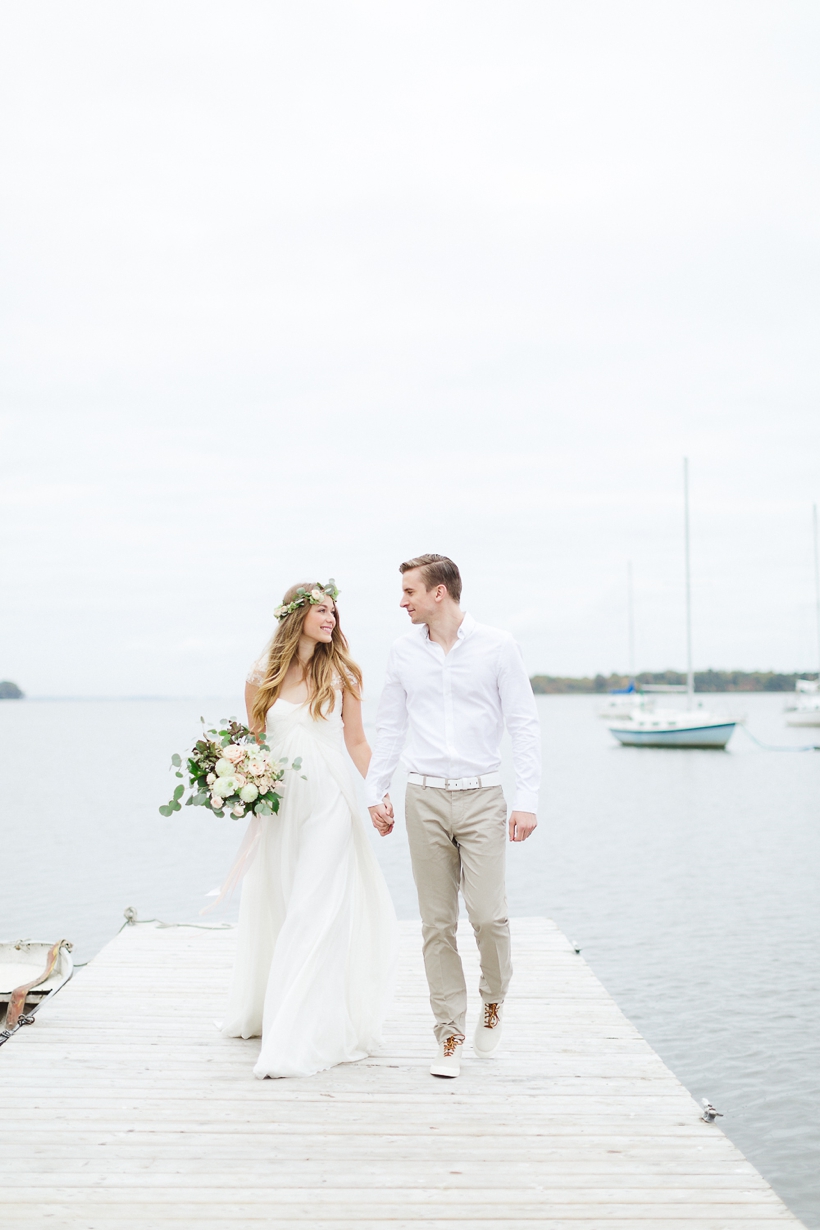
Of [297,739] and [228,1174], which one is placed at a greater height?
[297,739]

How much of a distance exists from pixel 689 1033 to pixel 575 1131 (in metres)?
5.20

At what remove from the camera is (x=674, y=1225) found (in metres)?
3.00

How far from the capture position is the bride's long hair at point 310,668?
4.59 metres

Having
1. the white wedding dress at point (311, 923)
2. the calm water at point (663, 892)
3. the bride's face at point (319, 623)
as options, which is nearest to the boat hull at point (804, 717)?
the calm water at point (663, 892)

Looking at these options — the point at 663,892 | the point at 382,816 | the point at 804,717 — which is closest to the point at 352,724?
the point at 382,816

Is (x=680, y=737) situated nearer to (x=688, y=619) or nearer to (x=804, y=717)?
(x=688, y=619)

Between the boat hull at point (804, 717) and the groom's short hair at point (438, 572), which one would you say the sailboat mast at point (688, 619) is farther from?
the groom's short hair at point (438, 572)

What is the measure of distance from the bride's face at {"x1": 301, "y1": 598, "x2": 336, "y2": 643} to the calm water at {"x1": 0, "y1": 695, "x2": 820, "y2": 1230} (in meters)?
3.84

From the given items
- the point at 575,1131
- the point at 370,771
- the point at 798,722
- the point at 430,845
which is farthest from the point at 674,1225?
the point at 798,722

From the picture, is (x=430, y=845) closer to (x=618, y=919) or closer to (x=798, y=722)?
(x=618, y=919)

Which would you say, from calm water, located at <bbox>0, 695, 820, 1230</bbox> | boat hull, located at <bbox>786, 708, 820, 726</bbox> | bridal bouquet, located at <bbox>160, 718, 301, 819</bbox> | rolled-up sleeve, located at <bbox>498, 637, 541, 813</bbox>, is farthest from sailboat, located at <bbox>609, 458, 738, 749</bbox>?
bridal bouquet, located at <bbox>160, 718, 301, 819</bbox>

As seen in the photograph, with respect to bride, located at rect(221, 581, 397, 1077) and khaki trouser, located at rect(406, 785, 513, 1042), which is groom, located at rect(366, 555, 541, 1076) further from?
bride, located at rect(221, 581, 397, 1077)

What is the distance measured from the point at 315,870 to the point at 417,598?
1237mm

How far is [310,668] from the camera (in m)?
4.66
